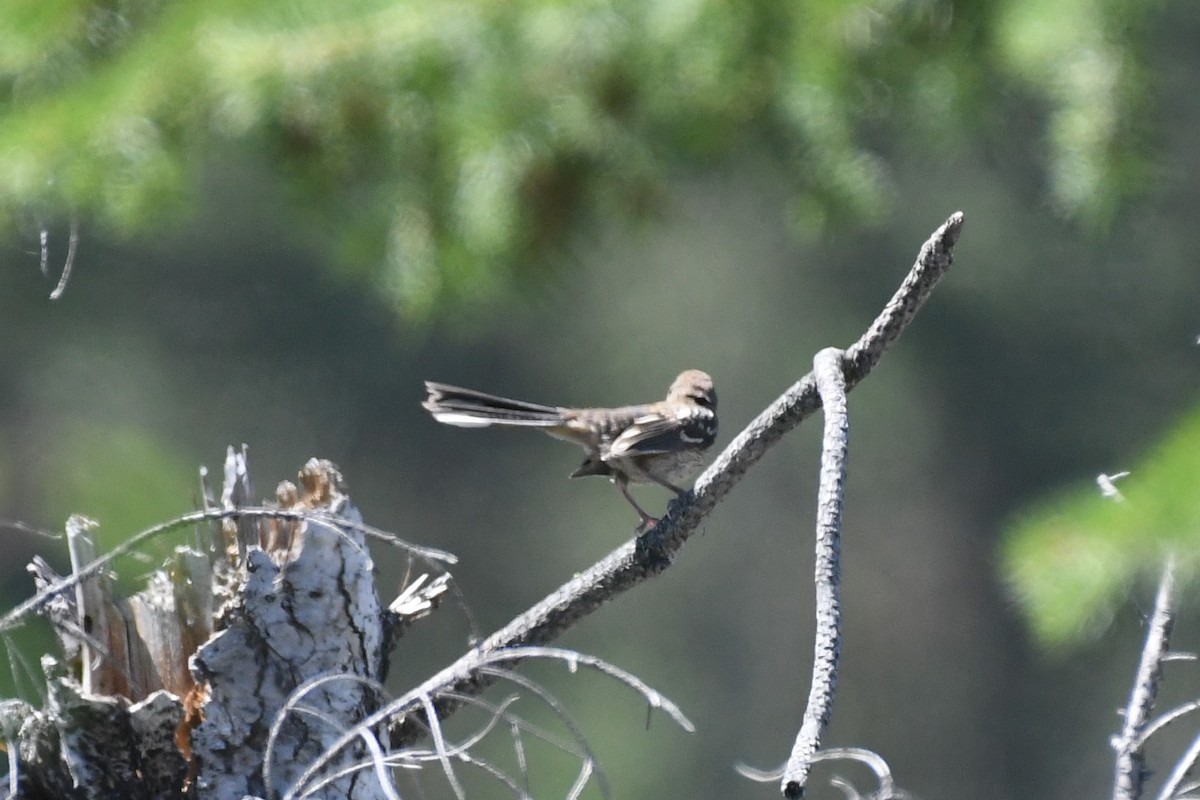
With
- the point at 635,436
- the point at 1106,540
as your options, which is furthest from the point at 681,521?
the point at 635,436

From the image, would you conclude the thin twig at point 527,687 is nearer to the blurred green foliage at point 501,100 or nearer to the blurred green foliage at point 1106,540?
the blurred green foliage at point 1106,540

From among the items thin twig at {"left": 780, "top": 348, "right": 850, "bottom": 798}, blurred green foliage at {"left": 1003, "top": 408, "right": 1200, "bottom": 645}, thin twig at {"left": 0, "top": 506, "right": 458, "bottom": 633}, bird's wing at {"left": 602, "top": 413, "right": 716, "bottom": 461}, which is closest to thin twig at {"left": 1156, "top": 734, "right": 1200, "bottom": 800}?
blurred green foliage at {"left": 1003, "top": 408, "right": 1200, "bottom": 645}

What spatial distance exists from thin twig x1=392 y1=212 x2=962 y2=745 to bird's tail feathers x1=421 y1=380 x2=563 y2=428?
2.88 ft

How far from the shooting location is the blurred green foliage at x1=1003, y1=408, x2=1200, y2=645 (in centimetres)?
149

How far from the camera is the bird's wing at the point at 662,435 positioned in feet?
12.5

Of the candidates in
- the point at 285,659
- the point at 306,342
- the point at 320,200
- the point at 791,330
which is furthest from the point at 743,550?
the point at 285,659

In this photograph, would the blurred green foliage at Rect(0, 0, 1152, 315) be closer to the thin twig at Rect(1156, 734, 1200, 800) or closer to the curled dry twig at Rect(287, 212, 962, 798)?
the curled dry twig at Rect(287, 212, 962, 798)

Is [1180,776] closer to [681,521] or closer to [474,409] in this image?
[681,521]

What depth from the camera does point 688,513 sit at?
246 cm

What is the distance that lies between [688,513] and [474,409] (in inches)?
45.0

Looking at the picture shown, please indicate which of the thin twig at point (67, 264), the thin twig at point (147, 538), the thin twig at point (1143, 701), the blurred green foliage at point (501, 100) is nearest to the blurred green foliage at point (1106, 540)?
the thin twig at point (1143, 701)

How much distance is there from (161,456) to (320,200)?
6.90 meters

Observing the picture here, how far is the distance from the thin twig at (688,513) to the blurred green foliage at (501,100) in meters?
0.74

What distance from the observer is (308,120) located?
10.5ft
